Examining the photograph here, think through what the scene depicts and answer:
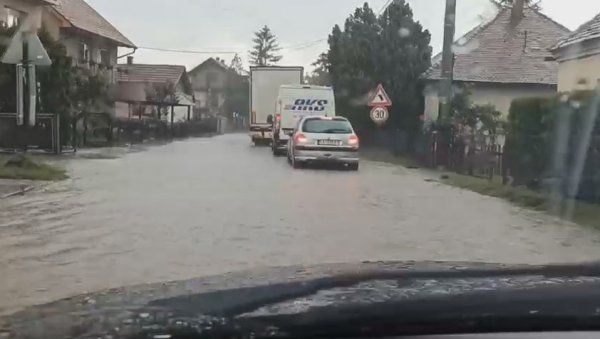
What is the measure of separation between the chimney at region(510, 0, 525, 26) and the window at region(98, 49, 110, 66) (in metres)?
21.0

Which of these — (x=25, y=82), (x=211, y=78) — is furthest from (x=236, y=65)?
(x=25, y=82)

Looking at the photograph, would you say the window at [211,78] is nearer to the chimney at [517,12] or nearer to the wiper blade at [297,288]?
the chimney at [517,12]

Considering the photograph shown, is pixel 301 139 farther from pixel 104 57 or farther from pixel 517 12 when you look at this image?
pixel 104 57

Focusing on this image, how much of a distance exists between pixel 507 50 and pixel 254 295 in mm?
29060

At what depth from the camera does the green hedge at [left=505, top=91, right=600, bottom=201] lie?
13.9 m

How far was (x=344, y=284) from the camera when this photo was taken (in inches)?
121

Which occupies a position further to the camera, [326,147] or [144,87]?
[144,87]

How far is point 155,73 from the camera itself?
202ft

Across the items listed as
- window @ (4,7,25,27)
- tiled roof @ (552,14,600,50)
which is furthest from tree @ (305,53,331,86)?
tiled roof @ (552,14,600,50)

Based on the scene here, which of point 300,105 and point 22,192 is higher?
point 300,105

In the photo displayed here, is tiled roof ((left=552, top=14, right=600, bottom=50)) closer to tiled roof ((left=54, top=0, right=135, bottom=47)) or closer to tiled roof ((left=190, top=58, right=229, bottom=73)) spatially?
tiled roof ((left=54, top=0, right=135, bottom=47))

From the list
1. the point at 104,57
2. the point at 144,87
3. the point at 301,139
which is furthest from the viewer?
the point at 144,87

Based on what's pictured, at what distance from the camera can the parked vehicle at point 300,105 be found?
103 ft

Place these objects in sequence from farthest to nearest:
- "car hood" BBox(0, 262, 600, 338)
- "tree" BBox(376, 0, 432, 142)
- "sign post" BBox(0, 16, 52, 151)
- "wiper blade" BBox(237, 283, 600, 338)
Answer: "tree" BBox(376, 0, 432, 142)
"sign post" BBox(0, 16, 52, 151)
"car hood" BBox(0, 262, 600, 338)
"wiper blade" BBox(237, 283, 600, 338)
